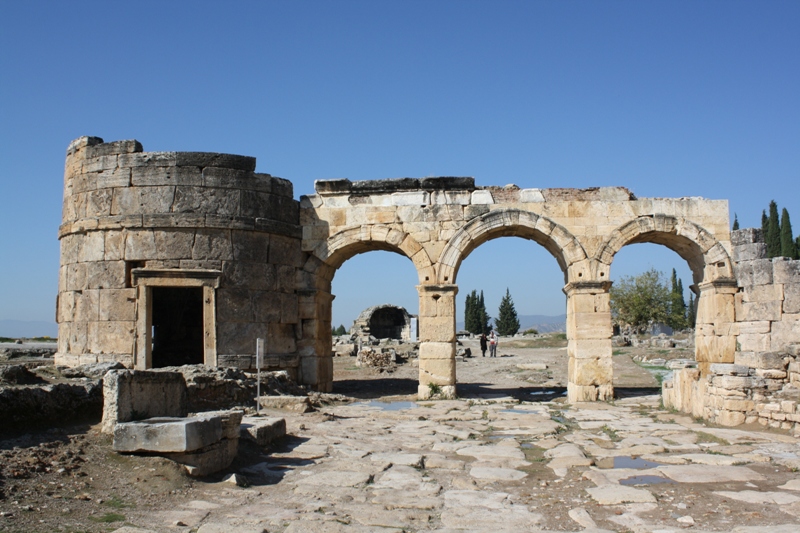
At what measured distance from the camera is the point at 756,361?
920 centimetres

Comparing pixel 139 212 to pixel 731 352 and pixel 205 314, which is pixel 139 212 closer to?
pixel 205 314

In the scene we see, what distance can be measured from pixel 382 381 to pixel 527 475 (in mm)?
11716

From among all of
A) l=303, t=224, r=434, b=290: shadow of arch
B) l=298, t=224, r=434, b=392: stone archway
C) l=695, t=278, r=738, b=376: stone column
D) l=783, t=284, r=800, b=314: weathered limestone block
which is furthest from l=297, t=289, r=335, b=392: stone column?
l=783, t=284, r=800, b=314: weathered limestone block

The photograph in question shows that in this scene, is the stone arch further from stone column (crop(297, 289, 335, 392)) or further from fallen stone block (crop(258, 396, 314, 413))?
fallen stone block (crop(258, 396, 314, 413))

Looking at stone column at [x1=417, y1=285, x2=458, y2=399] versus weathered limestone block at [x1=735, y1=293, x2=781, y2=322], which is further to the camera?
stone column at [x1=417, y1=285, x2=458, y2=399]

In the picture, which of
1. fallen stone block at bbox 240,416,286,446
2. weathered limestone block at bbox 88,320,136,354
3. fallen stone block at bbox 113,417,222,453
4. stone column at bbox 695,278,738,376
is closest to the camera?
fallen stone block at bbox 113,417,222,453

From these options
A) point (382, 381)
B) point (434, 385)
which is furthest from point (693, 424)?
point (382, 381)

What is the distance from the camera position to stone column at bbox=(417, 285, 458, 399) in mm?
13414

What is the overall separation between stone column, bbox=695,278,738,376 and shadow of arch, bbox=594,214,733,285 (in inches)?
8.7

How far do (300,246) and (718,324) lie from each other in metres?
8.22

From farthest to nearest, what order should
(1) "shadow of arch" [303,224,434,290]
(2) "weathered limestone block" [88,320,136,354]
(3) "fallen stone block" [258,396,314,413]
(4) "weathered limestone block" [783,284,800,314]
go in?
1. (1) "shadow of arch" [303,224,434,290]
2. (2) "weathered limestone block" [88,320,136,354]
3. (4) "weathered limestone block" [783,284,800,314]
4. (3) "fallen stone block" [258,396,314,413]

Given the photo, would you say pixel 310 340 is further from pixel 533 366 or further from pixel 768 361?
pixel 533 366

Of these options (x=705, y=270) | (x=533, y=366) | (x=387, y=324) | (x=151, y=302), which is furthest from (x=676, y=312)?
(x=151, y=302)

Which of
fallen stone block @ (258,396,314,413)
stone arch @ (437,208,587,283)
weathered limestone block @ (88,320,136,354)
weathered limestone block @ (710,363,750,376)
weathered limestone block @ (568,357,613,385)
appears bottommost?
fallen stone block @ (258,396,314,413)
